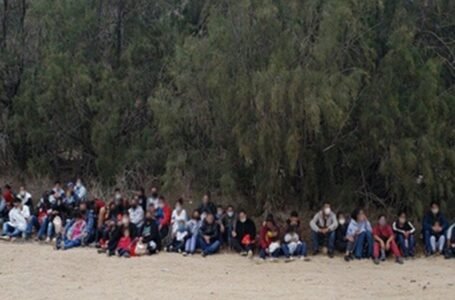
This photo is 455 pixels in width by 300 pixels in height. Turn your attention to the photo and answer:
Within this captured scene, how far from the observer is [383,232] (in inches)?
643

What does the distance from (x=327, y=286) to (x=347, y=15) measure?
21.1ft

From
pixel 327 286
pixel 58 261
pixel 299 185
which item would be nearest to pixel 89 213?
pixel 58 261

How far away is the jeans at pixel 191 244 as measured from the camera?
1679cm

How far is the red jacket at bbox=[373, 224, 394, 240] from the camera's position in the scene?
16.3 metres

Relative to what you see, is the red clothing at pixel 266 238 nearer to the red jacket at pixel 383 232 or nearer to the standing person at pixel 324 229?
the standing person at pixel 324 229

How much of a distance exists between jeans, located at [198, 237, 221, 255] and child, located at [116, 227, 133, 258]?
1.64m

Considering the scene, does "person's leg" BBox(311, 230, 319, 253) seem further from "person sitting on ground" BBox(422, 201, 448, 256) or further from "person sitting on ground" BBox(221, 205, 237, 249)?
"person sitting on ground" BBox(422, 201, 448, 256)

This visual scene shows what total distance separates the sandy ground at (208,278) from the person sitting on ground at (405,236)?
342mm

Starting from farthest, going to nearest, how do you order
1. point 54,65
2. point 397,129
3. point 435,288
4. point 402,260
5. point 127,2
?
1. point 127,2
2. point 54,65
3. point 397,129
4. point 402,260
5. point 435,288

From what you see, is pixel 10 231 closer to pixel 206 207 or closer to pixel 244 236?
pixel 206 207

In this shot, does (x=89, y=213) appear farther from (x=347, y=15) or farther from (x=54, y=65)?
(x=347, y=15)

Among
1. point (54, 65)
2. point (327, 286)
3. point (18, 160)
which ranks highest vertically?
point (54, 65)

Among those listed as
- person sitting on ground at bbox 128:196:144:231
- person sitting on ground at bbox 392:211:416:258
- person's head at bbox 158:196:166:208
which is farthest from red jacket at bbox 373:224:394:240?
person sitting on ground at bbox 128:196:144:231

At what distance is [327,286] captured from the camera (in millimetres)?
13680
